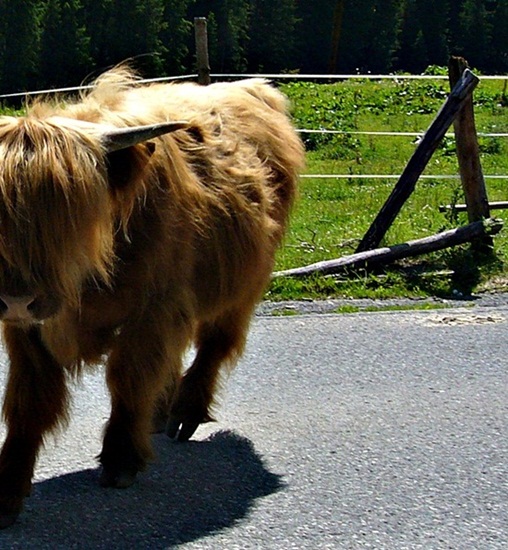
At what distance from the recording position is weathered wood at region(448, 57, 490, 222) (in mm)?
9242

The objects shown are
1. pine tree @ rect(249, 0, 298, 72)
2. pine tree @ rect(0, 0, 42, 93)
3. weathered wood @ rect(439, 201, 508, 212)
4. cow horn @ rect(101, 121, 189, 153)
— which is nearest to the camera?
cow horn @ rect(101, 121, 189, 153)

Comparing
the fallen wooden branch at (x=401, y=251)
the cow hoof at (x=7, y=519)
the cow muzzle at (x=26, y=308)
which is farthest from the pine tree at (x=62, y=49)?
the cow muzzle at (x=26, y=308)

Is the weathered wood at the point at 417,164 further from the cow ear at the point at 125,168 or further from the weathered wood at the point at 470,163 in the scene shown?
the cow ear at the point at 125,168

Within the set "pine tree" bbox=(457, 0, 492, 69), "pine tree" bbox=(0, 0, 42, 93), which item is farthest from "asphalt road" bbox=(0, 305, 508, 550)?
"pine tree" bbox=(457, 0, 492, 69)

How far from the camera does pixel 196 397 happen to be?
5.32 meters

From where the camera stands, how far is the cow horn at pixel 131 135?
3.94 m

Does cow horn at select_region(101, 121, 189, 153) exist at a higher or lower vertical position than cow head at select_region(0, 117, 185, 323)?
higher

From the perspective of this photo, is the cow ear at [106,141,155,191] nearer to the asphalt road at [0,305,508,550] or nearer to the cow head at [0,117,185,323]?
the cow head at [0,117,185,323]

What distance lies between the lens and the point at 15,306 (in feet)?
11.8

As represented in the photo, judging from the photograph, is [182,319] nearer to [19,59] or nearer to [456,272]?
[456,272]

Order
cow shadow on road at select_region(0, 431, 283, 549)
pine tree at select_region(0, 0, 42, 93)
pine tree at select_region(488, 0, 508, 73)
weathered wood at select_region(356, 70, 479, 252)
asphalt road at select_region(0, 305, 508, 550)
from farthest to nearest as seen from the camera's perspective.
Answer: pine tree at select_region(488, 0, 508, 73) < pine tree at select_region(0, 0, 42, 93) < weathered wood at select_region(356, 70, 479, 252) < asphalt road at select_region(0, 305, 508, 550) < cow shadow on road at select_region(0, 431, 283, 549)

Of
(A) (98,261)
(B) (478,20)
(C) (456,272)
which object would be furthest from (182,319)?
(B) (478,20)

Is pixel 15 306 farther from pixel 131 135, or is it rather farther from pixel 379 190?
pixel 379 190

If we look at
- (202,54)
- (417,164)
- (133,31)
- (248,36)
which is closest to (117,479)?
(417,164)
